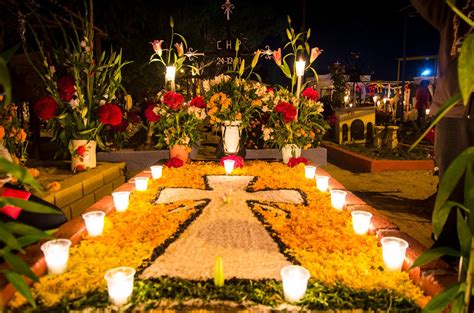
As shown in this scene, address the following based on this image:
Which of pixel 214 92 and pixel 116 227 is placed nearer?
pixel 116 227

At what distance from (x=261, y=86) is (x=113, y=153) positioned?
9.27 feet

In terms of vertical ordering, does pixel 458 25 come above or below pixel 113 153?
above

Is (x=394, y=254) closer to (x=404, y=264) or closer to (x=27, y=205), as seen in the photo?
(x=404, y=264)

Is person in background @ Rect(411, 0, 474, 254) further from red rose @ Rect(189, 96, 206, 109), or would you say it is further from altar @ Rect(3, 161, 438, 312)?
red rose @ Rect(189, 96, 206, 109)

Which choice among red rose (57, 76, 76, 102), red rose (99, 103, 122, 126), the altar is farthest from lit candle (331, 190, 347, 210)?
red rose (57, 76, 76, 102)

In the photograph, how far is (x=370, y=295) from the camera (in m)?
1.80

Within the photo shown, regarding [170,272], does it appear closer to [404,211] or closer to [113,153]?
[404,211]

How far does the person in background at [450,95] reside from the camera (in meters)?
2.43

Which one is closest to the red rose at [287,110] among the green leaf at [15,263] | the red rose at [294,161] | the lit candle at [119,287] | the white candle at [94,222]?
the red rose at [294,161]

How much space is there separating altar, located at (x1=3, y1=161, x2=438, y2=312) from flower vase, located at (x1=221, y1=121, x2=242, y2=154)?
142cm

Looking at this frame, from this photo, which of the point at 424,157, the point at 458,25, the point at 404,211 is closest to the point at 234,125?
the point at 404,211

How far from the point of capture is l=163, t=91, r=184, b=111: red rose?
4.87 m

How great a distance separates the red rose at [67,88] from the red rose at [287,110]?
2.42m

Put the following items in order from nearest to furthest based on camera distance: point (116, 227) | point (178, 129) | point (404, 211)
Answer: point (116, 227) → point (404, 211) → point (178, 129)
